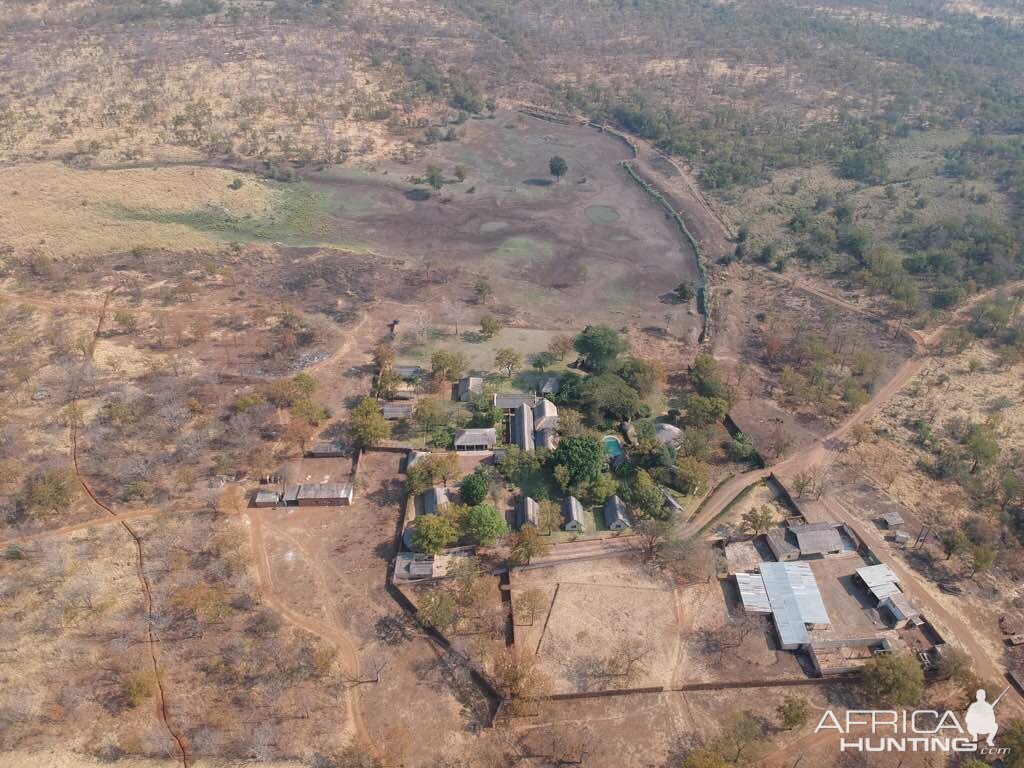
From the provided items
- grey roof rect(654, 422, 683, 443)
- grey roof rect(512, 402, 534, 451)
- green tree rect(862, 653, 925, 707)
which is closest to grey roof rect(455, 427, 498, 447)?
grey roof rect(512, 402, 534, 451)

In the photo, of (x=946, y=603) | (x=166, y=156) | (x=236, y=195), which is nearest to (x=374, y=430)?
(x=946, y=603)

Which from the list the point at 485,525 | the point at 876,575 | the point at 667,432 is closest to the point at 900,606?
the point at 876,575

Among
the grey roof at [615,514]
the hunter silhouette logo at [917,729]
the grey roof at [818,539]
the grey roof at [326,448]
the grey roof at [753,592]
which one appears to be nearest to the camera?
the hunter silhouette logo at [917,729]

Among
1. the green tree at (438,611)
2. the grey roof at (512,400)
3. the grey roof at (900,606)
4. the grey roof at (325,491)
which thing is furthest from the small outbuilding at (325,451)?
the grey roof at (900,606)

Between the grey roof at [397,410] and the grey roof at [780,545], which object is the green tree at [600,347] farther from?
the grey roof at [780,545]

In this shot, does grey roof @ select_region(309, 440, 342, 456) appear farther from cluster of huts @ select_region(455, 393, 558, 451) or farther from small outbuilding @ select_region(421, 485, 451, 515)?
cluster of huts @ select_region(455, 393, 558, 451)

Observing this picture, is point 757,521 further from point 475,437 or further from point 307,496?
point 307,496

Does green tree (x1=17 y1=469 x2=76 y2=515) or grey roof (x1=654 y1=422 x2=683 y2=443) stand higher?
grey roof (x1=654 y1=422 x2=683 y2=443)

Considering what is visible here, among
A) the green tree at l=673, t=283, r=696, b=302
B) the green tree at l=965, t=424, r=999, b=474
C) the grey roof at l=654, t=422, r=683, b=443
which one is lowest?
the grey roof at l=654, t=422, r=683, b=443
